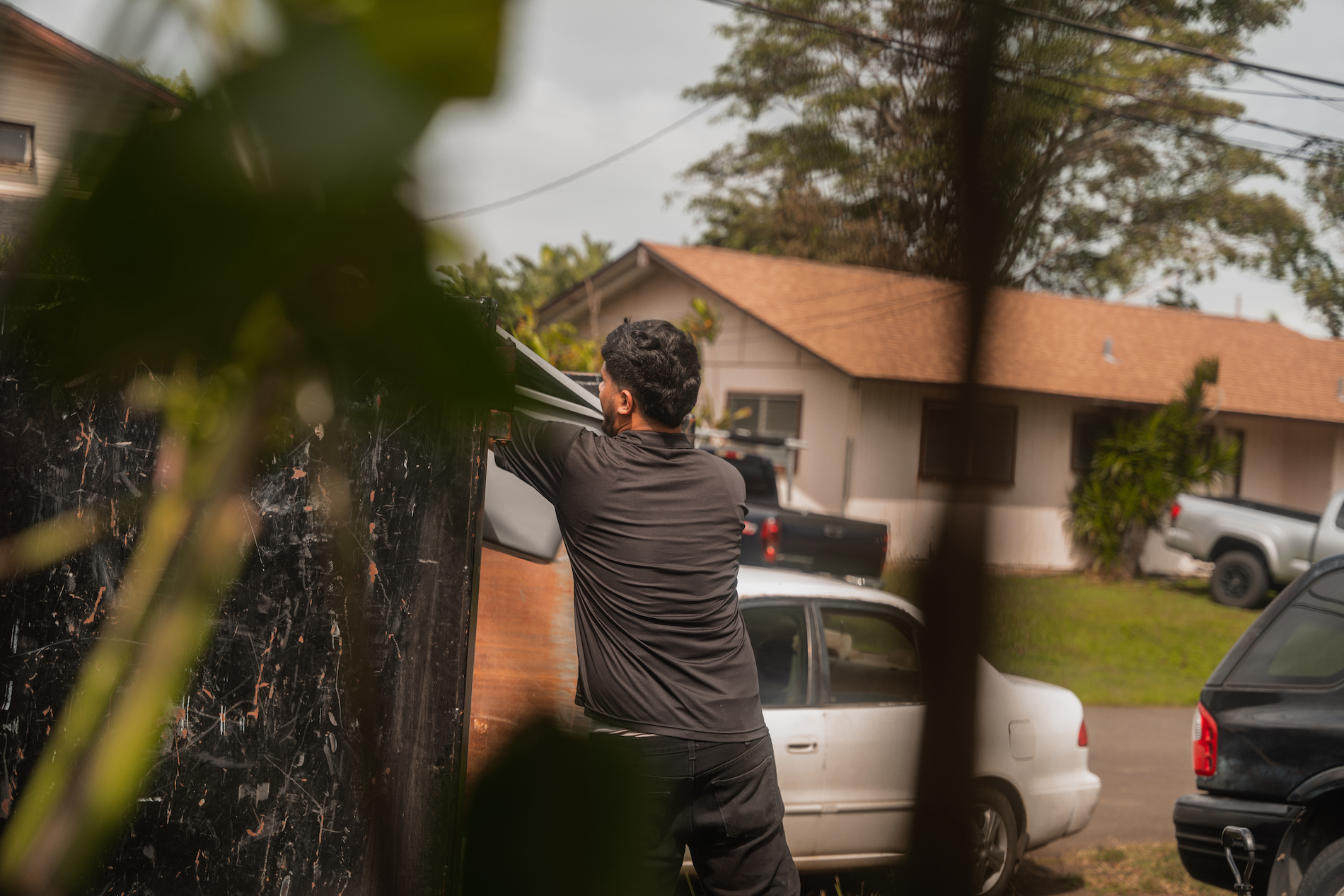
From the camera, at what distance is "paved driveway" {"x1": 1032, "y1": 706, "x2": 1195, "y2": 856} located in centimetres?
621

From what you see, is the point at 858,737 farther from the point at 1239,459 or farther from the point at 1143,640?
the point at 1239,459

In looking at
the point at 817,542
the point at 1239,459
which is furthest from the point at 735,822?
the point at 1239,459

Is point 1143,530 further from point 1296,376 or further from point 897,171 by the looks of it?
point 897,171

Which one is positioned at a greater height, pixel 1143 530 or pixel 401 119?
pixel 401 119

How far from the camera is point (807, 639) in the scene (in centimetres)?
486

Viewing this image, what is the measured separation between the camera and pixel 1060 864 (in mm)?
5672

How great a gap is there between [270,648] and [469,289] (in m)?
1.09

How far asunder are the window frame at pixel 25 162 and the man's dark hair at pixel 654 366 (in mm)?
1756

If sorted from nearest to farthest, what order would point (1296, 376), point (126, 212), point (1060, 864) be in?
point (126, 212)
point (1060, 864)
point (1296, 376)

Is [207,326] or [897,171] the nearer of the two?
[207,326]

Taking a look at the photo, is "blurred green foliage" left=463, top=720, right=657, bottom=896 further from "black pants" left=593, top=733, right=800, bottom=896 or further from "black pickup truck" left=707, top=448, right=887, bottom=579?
"black pickup truck" left=707, top=448, right=887, bottom=579

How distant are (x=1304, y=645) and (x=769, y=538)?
6244 millimetres

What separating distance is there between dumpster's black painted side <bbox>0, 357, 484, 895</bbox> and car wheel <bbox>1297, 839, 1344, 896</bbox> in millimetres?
3433

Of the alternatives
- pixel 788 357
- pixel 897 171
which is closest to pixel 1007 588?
pixel 897 171
